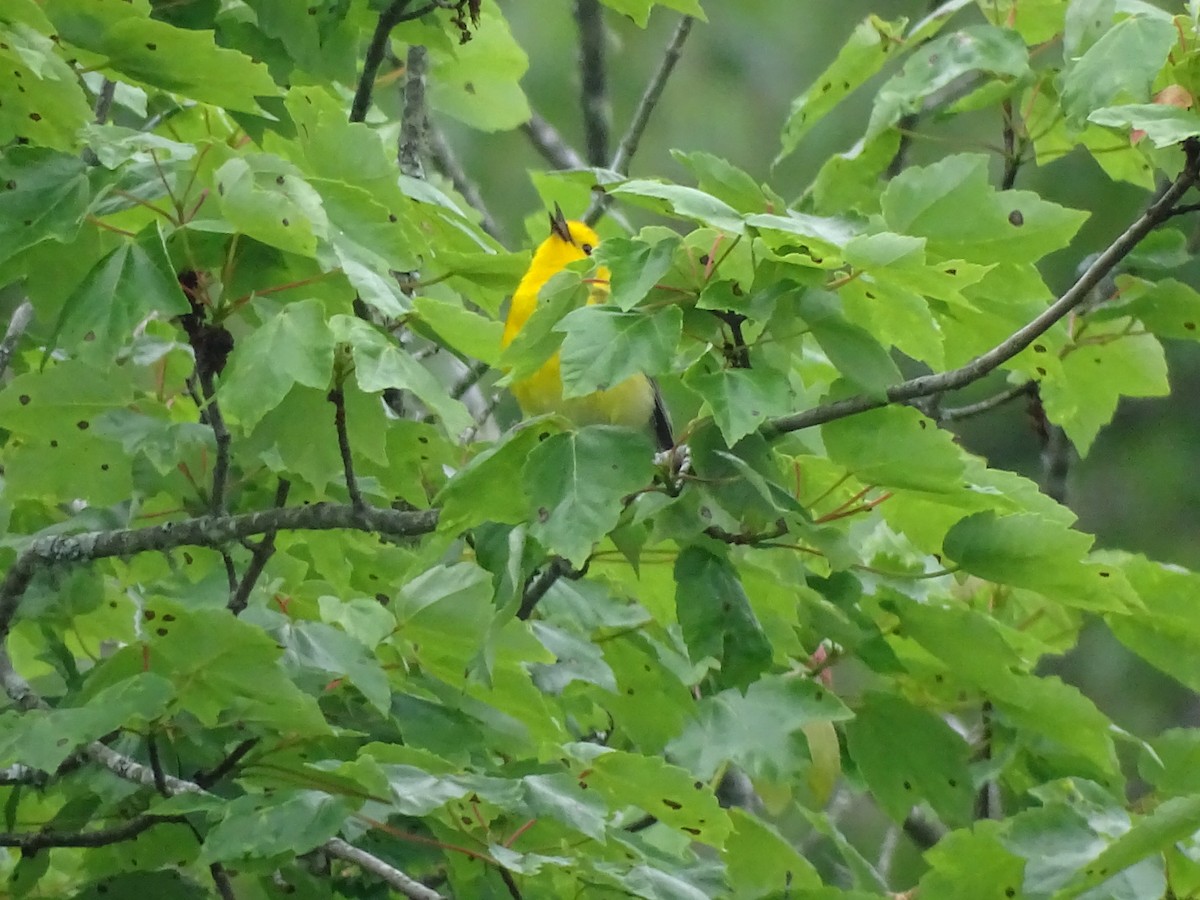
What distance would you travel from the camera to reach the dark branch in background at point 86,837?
165 centimetres

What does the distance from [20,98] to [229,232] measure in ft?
1.24

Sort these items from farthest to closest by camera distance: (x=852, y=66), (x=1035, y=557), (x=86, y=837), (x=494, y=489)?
(x=852, y=66), (x=86, y=837), (x=1035, y=557), (x=494, y=489)

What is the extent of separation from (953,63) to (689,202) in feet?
2.67

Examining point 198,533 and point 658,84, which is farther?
point 658,84

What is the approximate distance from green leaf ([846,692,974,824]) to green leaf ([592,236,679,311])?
2.88 ft

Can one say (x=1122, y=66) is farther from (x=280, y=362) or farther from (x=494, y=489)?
(x=280, y=362)

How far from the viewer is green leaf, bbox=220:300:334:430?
137cm

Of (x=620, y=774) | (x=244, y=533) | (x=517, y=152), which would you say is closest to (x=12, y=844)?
(x=244, y=533)

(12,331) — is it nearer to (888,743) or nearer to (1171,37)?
(888,743)

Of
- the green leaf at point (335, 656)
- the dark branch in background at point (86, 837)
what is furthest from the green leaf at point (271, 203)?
the dark branch in background at point (86, 837)

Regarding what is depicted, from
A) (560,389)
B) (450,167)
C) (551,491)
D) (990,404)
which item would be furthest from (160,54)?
(450,167)

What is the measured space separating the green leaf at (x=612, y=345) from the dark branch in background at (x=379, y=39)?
0.77m

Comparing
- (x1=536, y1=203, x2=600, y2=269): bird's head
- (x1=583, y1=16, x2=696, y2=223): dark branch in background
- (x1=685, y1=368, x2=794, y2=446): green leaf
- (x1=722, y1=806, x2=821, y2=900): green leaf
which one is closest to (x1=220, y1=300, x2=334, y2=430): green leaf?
(x1=685, y1=368, x2=794, y2=446): green leaf

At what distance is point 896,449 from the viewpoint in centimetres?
140
